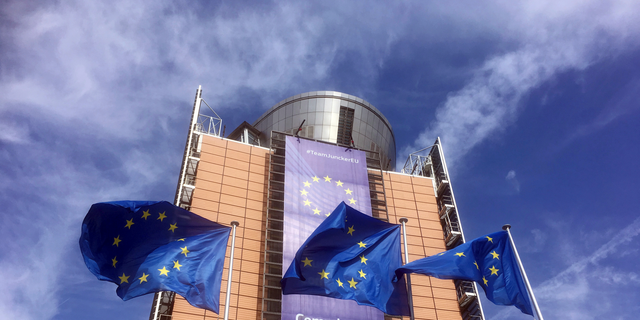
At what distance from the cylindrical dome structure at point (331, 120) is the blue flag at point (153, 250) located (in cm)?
3227

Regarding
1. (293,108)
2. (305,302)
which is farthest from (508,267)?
(293,108)

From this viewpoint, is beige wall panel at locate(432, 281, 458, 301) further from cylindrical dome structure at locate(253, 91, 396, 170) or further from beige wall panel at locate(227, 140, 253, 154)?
beige wall panel at locate(227, 140, 253, 154)

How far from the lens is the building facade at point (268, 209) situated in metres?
31.9

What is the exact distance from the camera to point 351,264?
65.4ft

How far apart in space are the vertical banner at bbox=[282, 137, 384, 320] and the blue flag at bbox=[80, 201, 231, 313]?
12.0 metres

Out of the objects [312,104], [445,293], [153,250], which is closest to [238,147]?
[312,104]

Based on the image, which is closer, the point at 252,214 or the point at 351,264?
the point at 351,264

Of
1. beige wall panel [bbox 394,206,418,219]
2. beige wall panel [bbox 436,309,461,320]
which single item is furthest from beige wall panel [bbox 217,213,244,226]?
beige wall panel [bbox 436,309,461,320]

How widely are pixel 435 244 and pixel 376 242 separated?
767 inches

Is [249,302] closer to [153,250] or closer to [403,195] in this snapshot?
[153,250]

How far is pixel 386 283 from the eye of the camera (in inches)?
775

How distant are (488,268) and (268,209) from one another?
1926cm

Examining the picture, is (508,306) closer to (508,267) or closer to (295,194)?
(508,267)

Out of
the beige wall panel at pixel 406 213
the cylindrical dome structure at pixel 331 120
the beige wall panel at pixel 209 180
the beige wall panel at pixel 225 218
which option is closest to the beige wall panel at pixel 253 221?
the beige wall panel at pixel 225 218
